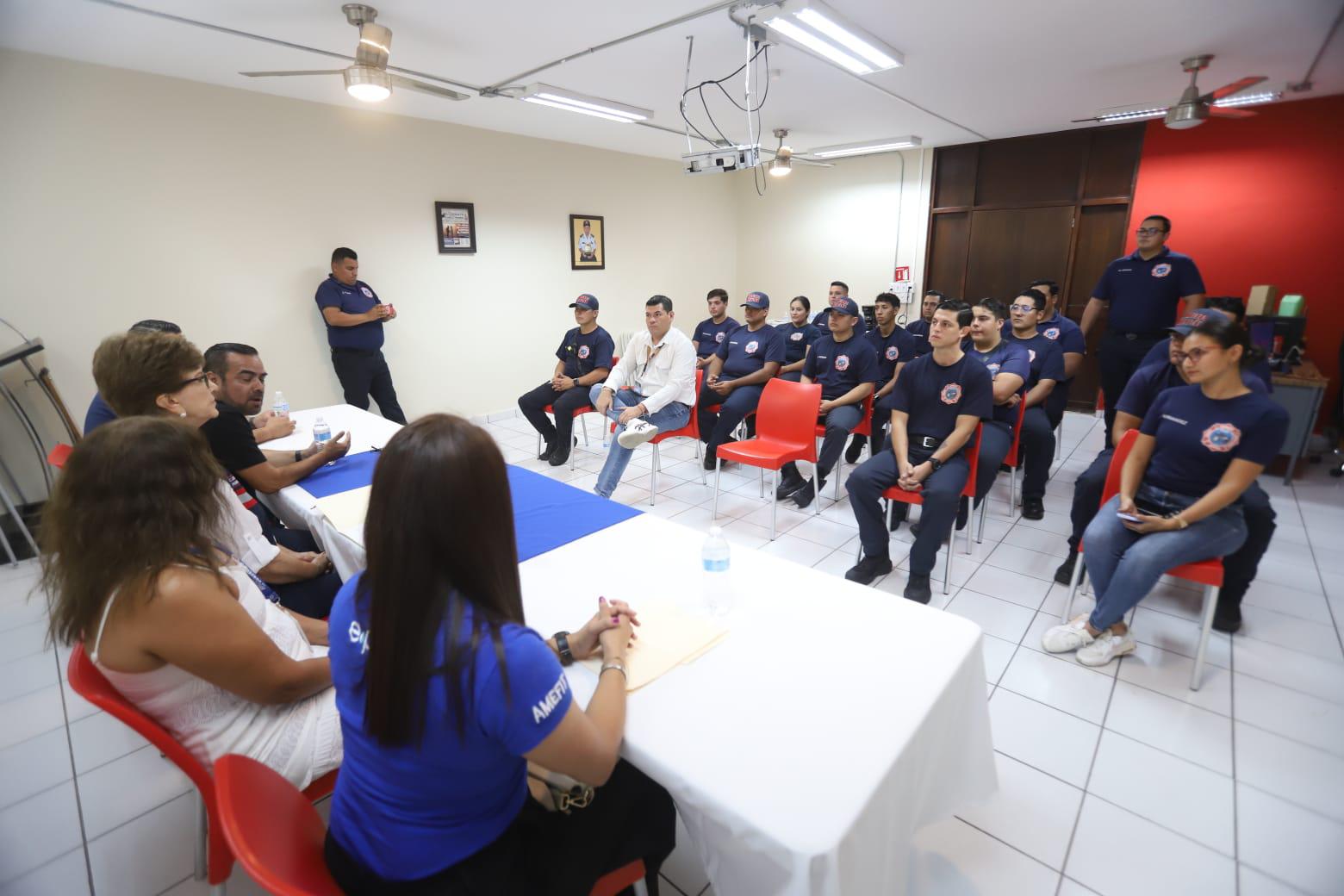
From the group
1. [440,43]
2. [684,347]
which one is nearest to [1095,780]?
[684,347]

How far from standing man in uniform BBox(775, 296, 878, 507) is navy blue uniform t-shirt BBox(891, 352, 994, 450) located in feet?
2.75

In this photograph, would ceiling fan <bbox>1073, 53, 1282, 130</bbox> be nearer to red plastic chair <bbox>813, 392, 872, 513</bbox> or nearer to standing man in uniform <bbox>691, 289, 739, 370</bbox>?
red plastic chair <bbox>813, 392, 872, 513</bbox>

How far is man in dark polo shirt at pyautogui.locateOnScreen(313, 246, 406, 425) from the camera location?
4726 millimetres

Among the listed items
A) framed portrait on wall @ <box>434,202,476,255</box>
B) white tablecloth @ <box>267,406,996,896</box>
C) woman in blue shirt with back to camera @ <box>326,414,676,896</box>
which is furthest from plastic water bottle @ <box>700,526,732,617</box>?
framed portrait on wall @ <box>434,202,476,255</box>

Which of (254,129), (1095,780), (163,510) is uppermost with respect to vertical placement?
(254,129)

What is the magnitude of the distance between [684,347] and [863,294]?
4487mm

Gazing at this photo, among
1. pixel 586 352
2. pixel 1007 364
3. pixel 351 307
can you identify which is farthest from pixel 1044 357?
pixel 351 307

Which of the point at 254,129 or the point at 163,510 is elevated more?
the point at 254,129

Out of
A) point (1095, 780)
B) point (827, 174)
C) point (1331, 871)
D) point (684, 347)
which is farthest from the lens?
point (827, 174)

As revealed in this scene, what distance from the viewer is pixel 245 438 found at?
2184mm

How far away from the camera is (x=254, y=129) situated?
4.39m

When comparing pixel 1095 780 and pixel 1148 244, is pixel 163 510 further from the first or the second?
pixel 1148 244

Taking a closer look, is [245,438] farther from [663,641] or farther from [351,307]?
[351,307]

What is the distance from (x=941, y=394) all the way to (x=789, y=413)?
0.91 metres
